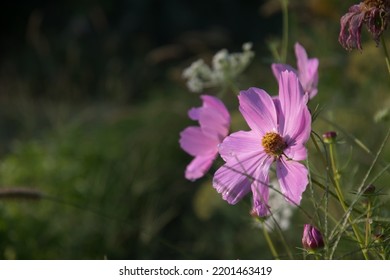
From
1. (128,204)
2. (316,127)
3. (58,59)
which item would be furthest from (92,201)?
(58,59)

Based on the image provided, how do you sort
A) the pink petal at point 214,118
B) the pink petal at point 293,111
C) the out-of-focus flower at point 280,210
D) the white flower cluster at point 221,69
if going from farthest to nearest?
the out-of-focus flower at point 280,210 < the white flower cluster at point 221,69 < the pink petal at point 214,118 < the pink petal at point 293,111

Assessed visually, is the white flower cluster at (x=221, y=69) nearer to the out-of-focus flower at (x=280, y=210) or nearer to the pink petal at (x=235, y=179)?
the out-of-focus flower at (x=280, y=210)

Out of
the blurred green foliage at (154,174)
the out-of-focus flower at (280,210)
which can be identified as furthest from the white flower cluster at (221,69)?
the out-of-focus flower at (280,210)

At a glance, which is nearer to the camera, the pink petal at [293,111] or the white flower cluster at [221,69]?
the pink petal at [293,111]

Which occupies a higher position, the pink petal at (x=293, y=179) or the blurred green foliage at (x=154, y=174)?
the blurred green foliage at (x=154, y=174)

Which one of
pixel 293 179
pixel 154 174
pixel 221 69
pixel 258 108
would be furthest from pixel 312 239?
pixel 154 174

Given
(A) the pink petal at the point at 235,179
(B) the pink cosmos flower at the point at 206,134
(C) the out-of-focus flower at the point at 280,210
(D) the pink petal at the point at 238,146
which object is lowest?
(A) the pink petal at the point at 235,179
